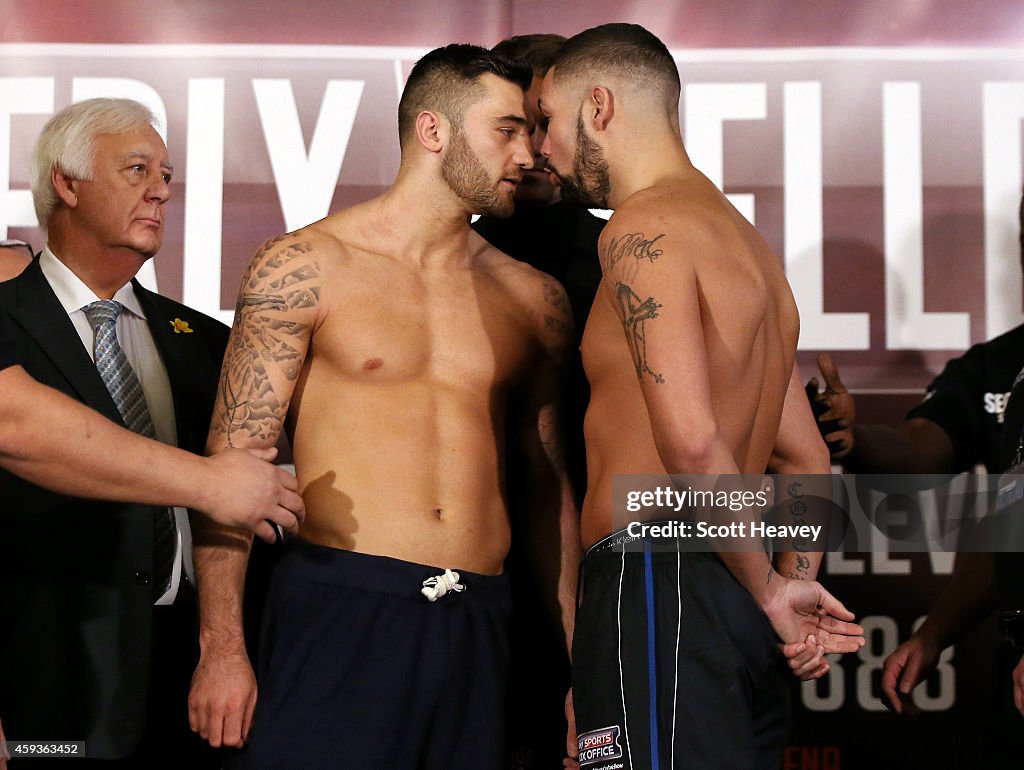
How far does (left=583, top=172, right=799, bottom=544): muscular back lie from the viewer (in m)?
1.88

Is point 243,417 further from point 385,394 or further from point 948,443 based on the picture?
point 948,443

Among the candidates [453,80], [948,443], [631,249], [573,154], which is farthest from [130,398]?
[948,443]

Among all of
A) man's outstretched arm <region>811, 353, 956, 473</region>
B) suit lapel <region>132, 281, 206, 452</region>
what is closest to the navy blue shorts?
suit lapel <region>132, 281, 206, 452</region>

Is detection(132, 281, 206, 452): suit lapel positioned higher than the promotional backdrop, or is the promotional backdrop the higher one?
the promotional backdrop

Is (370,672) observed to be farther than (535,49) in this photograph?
No

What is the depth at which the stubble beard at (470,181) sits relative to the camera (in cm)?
249

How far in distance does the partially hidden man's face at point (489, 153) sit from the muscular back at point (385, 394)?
0.20 meters

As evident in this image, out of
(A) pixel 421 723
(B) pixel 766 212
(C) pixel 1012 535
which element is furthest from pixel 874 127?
(A) pixel 421 723

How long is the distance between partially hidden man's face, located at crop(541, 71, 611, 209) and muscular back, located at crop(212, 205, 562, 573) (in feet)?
1.15

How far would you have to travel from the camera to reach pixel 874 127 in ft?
10.8

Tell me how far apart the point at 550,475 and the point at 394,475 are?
1.44ft

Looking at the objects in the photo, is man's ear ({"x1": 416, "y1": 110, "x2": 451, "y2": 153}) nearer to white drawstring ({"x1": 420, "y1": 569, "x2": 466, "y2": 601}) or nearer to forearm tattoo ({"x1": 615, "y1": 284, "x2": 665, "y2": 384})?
forearm tattoo ({"x1": 615, "y1": 284, "x2": 665, "y2": 384})

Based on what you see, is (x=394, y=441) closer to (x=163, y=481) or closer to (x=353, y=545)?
(x=353, y=545)

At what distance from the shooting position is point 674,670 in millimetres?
1929
